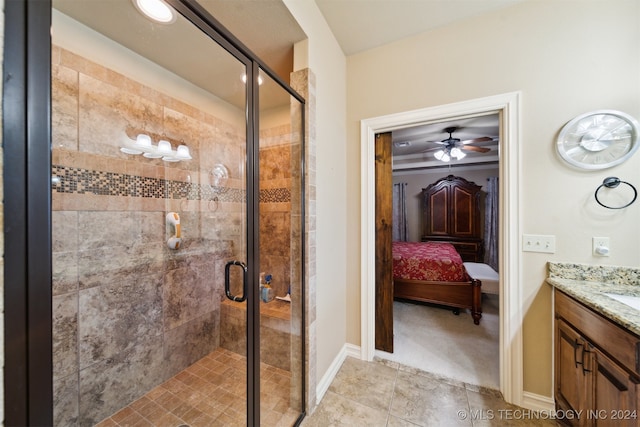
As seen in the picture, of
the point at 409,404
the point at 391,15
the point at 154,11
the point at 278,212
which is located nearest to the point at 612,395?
the point at 409,404

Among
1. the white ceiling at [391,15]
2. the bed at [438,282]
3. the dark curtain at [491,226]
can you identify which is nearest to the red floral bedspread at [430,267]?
the bed at [438,282]

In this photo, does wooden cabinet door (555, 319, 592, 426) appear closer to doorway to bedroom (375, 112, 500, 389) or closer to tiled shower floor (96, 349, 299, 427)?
doorway to bedroom (375, 112, 500, 389)

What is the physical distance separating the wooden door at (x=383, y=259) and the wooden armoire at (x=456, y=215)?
3700mm

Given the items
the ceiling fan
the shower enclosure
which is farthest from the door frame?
the ceiling fan

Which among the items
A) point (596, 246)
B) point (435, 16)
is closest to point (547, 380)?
point (596, 246)

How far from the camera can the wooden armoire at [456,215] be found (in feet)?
16.4

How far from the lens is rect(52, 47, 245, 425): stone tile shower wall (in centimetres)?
136

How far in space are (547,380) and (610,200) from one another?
4.17 feet

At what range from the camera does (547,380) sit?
1.56 metres

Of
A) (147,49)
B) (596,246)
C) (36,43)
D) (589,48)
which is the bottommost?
(596,246)

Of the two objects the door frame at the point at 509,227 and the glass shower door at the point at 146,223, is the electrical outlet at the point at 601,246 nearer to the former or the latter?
the door frame at the point at 509,227

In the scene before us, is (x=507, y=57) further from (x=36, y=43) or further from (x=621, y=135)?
(x=36, y=43)

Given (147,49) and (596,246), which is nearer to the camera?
(596,246)

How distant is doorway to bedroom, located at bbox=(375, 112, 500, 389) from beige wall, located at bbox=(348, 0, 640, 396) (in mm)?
295
